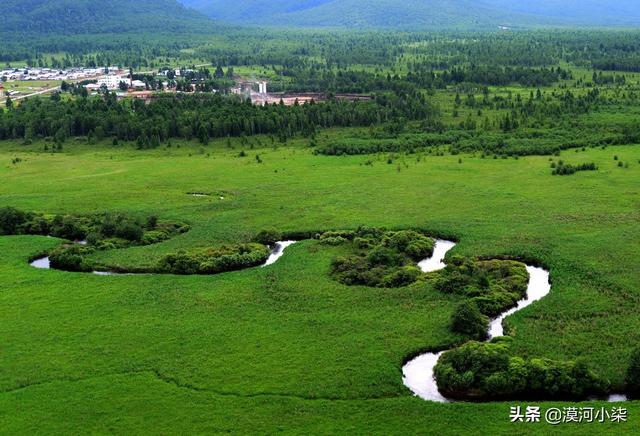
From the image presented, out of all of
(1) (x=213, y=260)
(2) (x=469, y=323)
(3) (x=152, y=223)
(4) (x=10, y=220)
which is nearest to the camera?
Result: (2) (x=469, y=323)

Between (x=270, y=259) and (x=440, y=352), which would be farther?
(x=270, y=259)

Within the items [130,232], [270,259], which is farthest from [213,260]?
[130,232]

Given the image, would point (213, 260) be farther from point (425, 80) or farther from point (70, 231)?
point (425, 80)

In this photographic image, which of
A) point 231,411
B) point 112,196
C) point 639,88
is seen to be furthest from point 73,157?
point 639,88

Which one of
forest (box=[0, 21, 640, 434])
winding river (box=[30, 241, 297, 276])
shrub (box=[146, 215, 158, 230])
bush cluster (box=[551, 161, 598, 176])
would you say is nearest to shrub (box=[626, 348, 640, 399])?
forest (box=[0, 21, 640, 434])

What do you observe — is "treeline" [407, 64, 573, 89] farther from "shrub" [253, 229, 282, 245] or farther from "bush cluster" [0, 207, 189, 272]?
"bush cluster" [0, 207, 189, 272]
